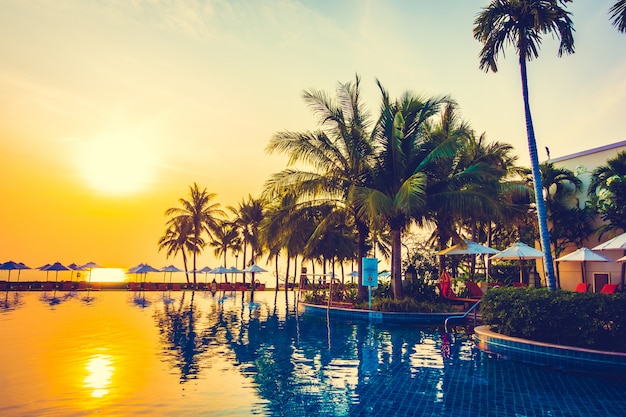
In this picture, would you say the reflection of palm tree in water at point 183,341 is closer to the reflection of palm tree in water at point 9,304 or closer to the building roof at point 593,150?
the reflection of palm tree in water at point 9,304

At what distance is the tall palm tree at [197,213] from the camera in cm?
4594

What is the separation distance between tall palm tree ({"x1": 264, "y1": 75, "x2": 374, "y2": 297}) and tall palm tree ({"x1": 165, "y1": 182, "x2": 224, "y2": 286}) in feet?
93.6

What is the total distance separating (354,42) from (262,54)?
146 inches

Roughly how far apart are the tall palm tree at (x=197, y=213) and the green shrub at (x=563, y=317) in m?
38.2

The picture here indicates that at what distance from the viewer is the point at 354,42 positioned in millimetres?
14438

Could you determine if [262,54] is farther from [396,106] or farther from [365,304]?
[365,304]

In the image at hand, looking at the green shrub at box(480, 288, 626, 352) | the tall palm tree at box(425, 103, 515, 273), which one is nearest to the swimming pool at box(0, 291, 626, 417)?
the green shrub at box(480, 288, 626, 352)

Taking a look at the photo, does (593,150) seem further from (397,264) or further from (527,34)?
(397,264)

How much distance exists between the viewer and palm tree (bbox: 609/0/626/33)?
36.7ft

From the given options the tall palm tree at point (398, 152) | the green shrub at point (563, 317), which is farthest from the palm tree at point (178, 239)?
the green shrub at point (563, 317)

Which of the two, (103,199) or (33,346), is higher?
(103,199)

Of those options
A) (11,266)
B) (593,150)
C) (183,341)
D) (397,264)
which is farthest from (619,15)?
(11,266)

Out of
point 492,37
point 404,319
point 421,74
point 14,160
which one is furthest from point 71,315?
point 492,37

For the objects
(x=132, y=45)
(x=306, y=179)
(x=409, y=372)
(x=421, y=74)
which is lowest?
(x=409, y=372)
